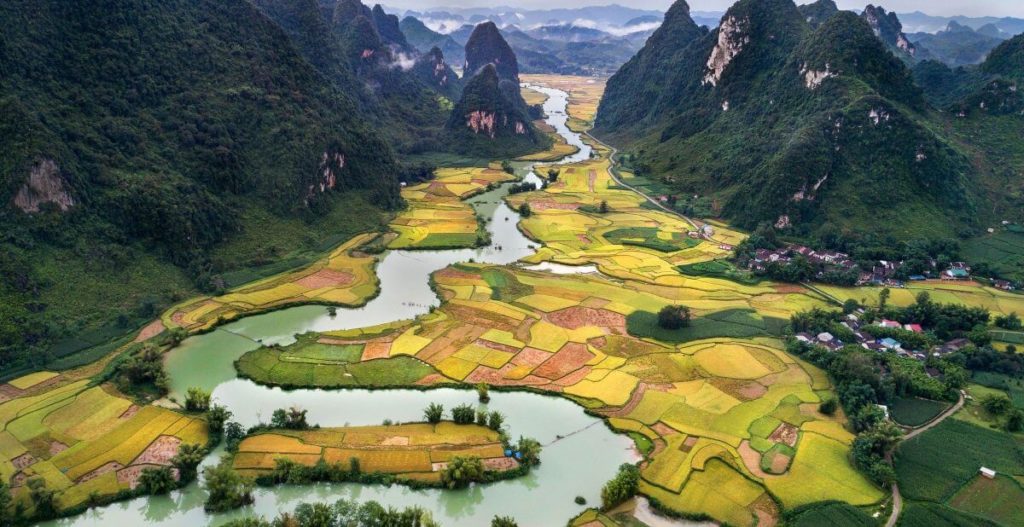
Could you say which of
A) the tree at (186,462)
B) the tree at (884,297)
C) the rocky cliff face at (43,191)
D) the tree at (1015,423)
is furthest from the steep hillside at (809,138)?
the rocky cliff face at (43,191)

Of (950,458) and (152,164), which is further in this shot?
(152,164)

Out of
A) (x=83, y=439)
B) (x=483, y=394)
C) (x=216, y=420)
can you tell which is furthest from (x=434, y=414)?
(x=83, y=439)

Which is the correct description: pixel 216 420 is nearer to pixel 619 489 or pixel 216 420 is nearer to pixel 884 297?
pixel 619 489

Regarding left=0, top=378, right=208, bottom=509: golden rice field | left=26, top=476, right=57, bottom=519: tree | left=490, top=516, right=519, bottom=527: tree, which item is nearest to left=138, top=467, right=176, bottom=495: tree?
left=0, top=378, right=208, bottom=509: golden rice field

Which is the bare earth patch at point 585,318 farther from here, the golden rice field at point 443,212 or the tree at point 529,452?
the golden rice field at point 443,212

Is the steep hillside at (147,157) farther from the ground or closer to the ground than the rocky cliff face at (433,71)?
closer to the ground

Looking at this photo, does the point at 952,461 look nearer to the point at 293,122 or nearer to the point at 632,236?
the point at 632,236

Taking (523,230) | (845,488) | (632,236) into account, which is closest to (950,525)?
(845,488)

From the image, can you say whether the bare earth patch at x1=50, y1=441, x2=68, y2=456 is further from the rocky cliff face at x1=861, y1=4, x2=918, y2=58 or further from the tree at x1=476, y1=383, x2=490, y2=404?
the rocky cliff face at x1=861, y1=4, x2=918, y2=58
